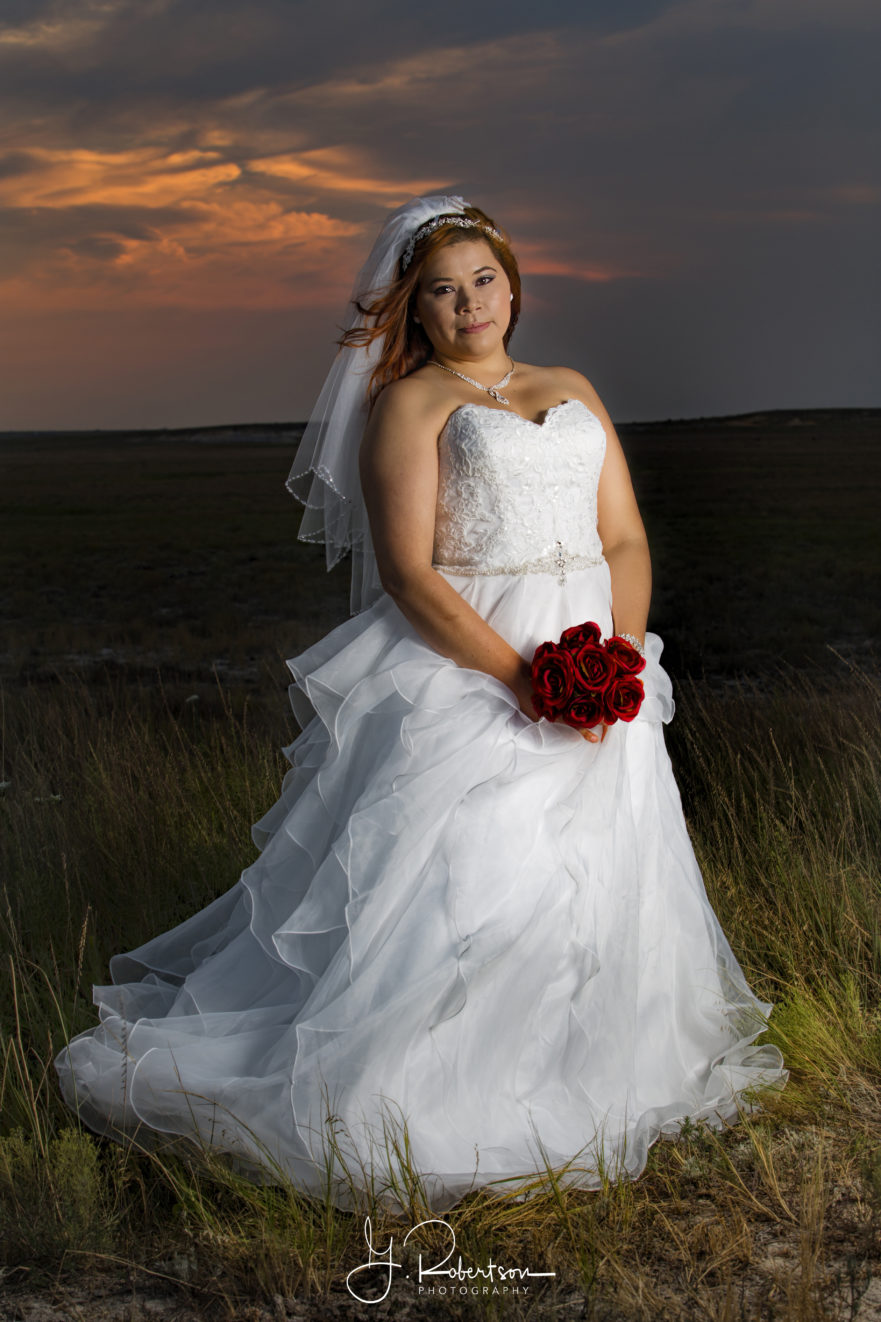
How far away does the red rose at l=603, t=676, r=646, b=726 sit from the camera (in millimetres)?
2975

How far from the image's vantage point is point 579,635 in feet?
10.0

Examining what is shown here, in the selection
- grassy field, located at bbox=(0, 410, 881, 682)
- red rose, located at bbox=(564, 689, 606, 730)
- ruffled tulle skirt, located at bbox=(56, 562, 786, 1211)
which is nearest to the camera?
ruffled tulle skirt, located at bbox=(56, 562, 786, 1211)

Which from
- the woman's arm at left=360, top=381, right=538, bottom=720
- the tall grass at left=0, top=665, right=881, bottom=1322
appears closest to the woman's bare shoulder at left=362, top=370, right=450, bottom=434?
the woman's arm at left=360, top=381, right=538, bottom=720

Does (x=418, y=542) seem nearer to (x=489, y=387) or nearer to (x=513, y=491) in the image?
(x=513, y=491)

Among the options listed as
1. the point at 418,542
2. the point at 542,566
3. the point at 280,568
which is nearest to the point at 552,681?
the point at 542,566

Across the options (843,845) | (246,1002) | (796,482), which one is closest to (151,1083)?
(246,1002)

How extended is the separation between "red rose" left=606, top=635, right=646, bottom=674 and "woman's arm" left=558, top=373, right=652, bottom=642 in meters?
0.37

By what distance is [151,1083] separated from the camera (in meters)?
2.96

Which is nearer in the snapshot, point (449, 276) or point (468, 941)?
point (468, 941)

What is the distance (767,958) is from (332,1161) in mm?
2085

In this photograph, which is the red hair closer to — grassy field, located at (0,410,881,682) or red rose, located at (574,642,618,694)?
red rose, located at (574,642,618,694)

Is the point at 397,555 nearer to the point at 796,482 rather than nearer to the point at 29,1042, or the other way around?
the point at 29,1042

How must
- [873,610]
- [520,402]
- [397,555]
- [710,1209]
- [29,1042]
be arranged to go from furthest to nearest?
[873,610] < [29,1042] < [520,402] < [397,555] < [710,1209]

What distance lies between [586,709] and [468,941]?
0.68m
